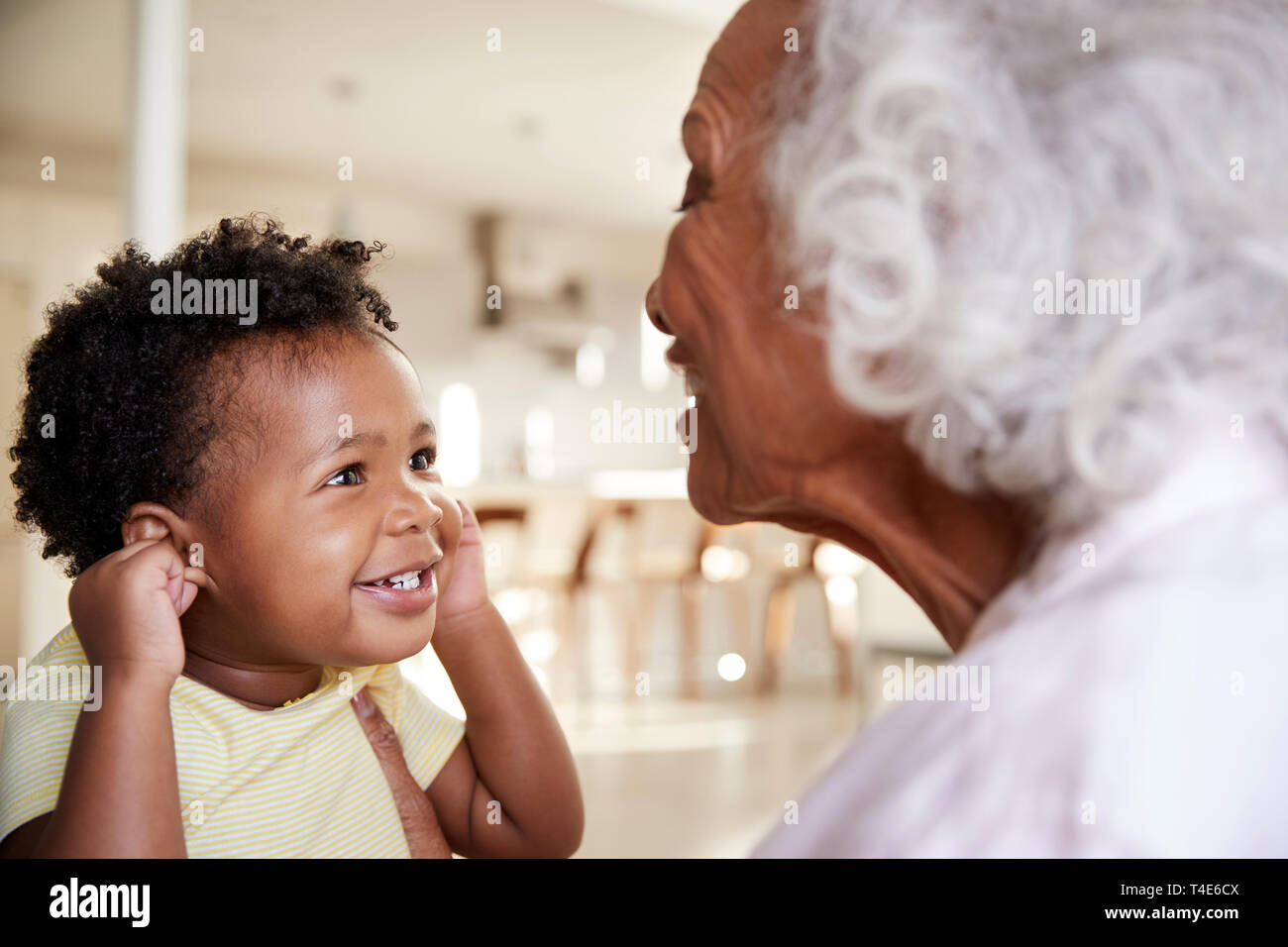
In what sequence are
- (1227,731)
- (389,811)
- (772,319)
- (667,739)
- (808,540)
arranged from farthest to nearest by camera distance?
1. (808,540)
2. (667,739)
3. (389,811)
4. (772,319)
5. (1227,731)

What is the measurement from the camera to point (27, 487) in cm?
106

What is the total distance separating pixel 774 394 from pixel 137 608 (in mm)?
526

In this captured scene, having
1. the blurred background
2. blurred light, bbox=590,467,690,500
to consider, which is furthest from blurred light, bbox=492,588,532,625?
blurred light, bbox=590,467,690,500

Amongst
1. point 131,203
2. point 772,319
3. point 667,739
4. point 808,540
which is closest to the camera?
point 772,319

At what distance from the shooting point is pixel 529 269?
754 centimetres

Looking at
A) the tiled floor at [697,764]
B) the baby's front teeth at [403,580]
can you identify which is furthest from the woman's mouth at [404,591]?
the tiled floor at [697,764]

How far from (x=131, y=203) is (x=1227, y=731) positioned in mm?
3078

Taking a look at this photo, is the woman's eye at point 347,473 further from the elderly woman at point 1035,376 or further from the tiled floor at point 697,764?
the tiled floor at point 697,764

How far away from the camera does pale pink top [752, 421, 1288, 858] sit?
1.36ft

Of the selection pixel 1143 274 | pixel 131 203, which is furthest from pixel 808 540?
pixel 1143 274

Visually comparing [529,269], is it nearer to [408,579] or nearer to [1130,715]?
[408,579]

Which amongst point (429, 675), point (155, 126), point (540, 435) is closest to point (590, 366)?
point (540, 435)

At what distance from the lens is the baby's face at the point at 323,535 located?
92cm
